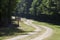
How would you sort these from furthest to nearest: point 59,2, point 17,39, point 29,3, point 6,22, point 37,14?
point 29,3 → point 37,14 → point 59,2 → point 6,22 → point 17,39

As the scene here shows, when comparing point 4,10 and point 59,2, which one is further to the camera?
point 59,2

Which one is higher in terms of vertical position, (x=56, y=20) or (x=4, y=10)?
(x=4, y=10)

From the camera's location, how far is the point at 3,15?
51.2m

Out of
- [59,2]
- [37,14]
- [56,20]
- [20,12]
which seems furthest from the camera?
[20,12]

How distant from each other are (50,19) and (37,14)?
1932cm

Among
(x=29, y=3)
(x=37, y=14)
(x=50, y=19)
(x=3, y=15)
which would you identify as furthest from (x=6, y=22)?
(x=29, y=3)

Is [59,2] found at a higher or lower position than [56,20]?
higher

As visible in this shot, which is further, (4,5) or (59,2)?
(59,2)

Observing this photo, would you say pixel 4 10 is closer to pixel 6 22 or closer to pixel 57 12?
pixel 6 22

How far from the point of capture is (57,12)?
3054 inches

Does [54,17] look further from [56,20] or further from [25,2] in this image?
[25,2]

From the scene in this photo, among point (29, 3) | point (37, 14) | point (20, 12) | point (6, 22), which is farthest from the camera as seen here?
point (20, 12)

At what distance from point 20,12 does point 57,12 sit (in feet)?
213

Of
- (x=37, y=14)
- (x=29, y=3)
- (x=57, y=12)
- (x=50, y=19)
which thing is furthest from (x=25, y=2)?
(x=57, y=12)
